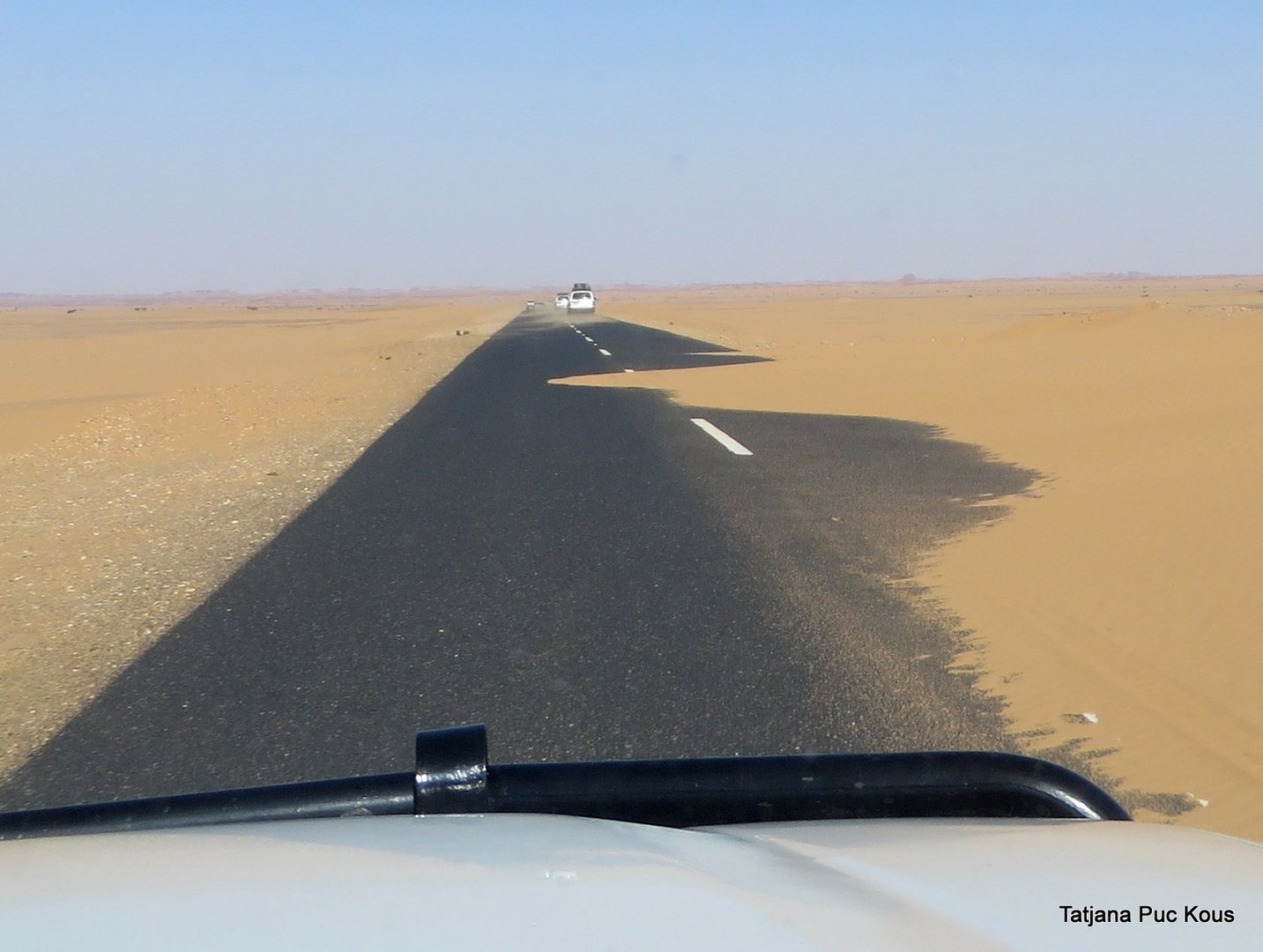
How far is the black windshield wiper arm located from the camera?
2.36 m

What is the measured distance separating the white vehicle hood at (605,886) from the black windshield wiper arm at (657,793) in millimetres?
98

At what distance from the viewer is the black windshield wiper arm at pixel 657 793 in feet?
7.73

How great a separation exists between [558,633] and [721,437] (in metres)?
8.61

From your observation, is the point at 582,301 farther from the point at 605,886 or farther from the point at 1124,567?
the point at 605,886

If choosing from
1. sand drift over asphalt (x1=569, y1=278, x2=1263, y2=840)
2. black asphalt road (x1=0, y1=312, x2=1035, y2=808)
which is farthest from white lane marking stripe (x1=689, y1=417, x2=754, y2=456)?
sand drift over asphalt (x1=569, y1=278, x2=1263, y2=840)

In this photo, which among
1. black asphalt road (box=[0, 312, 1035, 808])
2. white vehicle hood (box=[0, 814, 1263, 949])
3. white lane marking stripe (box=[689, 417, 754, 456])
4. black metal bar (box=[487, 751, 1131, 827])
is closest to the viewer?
white vehicle hood (box=[0, 814, 1263, 949])

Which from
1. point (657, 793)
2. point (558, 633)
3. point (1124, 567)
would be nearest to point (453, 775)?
point (657, 793)

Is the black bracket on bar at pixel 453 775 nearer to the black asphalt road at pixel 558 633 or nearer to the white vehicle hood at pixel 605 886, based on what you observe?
the white vehicle hood at pixel 605 886

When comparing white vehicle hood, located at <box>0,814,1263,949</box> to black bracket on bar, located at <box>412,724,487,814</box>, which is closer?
white vehicle hood, located at <box>0,814,1263,949</box>

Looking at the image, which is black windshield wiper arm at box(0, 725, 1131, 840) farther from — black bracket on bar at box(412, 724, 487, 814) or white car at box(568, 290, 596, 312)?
white car at box(568, 290, 596, 312)

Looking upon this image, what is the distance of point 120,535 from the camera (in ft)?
30.3

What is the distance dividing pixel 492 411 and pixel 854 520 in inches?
362

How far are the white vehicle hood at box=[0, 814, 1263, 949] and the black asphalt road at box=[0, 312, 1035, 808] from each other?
2299 millimetres

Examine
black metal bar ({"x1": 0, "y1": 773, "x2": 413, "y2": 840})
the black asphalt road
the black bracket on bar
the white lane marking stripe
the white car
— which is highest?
the white car
